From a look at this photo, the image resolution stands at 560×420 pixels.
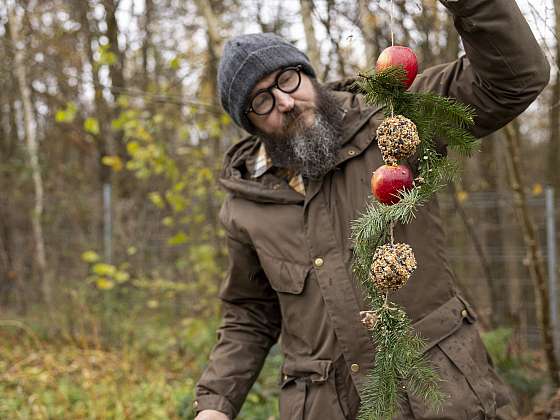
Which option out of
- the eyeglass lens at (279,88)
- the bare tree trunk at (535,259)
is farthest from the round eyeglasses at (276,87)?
the bare tree trunk at (535,259)

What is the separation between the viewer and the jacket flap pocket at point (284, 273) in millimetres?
2406

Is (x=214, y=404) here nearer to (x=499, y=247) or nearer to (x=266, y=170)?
(x=266, y=170)

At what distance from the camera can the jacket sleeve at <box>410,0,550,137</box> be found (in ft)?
5.92

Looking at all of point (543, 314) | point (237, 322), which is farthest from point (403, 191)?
point (543, 314)

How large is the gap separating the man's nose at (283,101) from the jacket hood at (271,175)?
0.59 feet

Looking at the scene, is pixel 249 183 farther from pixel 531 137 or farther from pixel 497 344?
pixel 531 137

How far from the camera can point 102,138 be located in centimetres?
1054

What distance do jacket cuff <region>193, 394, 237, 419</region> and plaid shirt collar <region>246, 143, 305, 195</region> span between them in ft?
2.93

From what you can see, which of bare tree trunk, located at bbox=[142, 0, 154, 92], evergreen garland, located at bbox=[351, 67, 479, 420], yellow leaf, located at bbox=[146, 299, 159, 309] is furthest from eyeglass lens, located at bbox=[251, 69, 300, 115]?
bare tree trunk, located at bbox=[142, 0, 154, 92]

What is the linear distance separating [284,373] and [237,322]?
329mm

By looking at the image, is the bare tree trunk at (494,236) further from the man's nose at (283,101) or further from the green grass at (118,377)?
the man's nose at (283,101)

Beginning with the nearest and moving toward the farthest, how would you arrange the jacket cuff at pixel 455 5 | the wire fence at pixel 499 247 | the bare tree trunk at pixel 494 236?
1. the jacket cuff at pixel 455 5
2. the bare tree trunk at pixel 494 236
3. the wire fence at pixel 499 247

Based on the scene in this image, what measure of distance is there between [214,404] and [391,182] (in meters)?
1.39

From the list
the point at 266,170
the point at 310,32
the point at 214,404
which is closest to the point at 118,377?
the point at 310,32
